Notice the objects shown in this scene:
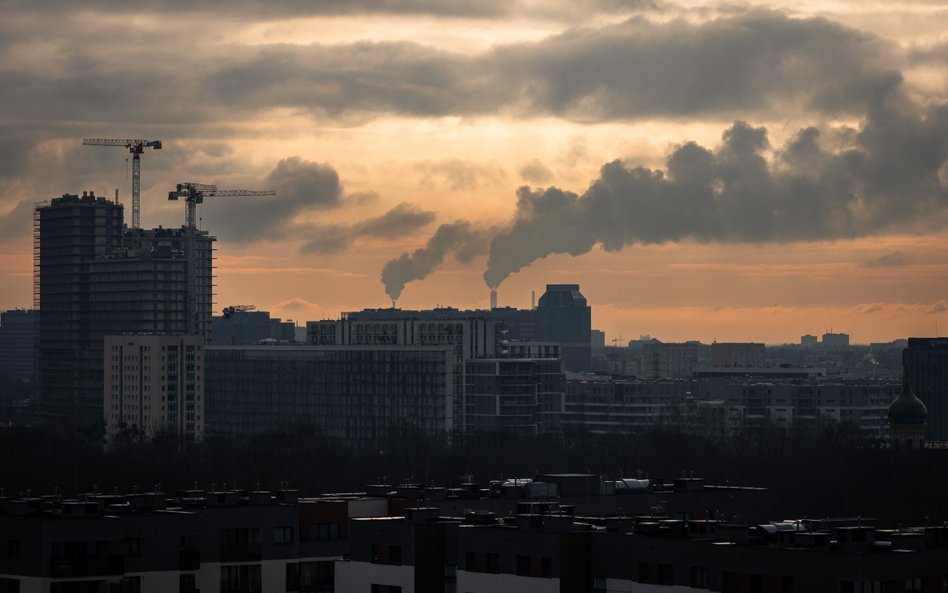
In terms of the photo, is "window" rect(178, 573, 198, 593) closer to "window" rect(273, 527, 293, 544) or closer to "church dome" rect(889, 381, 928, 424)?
"window" rect(273, 527, 293, 544)

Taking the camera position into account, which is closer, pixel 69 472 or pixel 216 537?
pixel 216 537

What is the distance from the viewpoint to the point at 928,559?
178ft

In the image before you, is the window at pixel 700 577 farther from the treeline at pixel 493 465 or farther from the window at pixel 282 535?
the treeline at pixel 493 465

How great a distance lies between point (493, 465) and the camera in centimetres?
17000

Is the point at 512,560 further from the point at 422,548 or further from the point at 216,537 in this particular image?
the point at 216,537

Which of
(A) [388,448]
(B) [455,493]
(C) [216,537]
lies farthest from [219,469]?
(C) [216,537]

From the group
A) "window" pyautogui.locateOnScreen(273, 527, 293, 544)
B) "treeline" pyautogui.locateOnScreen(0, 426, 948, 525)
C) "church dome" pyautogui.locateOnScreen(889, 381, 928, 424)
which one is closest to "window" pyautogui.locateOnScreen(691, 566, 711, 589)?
"window" pyautogui.locateOnScreen(273, 527, 293, 544)

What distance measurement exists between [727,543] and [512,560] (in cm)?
643

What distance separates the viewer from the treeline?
142875mm

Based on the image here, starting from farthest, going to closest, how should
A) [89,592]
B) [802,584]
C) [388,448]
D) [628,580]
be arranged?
[388,448], [89,592], [628,580], [802,584]

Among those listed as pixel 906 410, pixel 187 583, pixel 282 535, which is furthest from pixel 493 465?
pixel 187 583

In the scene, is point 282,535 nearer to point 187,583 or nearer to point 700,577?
point 187,583

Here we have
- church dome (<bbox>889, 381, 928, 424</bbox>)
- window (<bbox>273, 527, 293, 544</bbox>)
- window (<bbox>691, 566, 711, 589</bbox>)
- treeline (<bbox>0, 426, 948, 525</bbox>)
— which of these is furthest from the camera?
church dome (<bbox>889, 381, 928, 424</bbox>)

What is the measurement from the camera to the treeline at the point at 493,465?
143m
